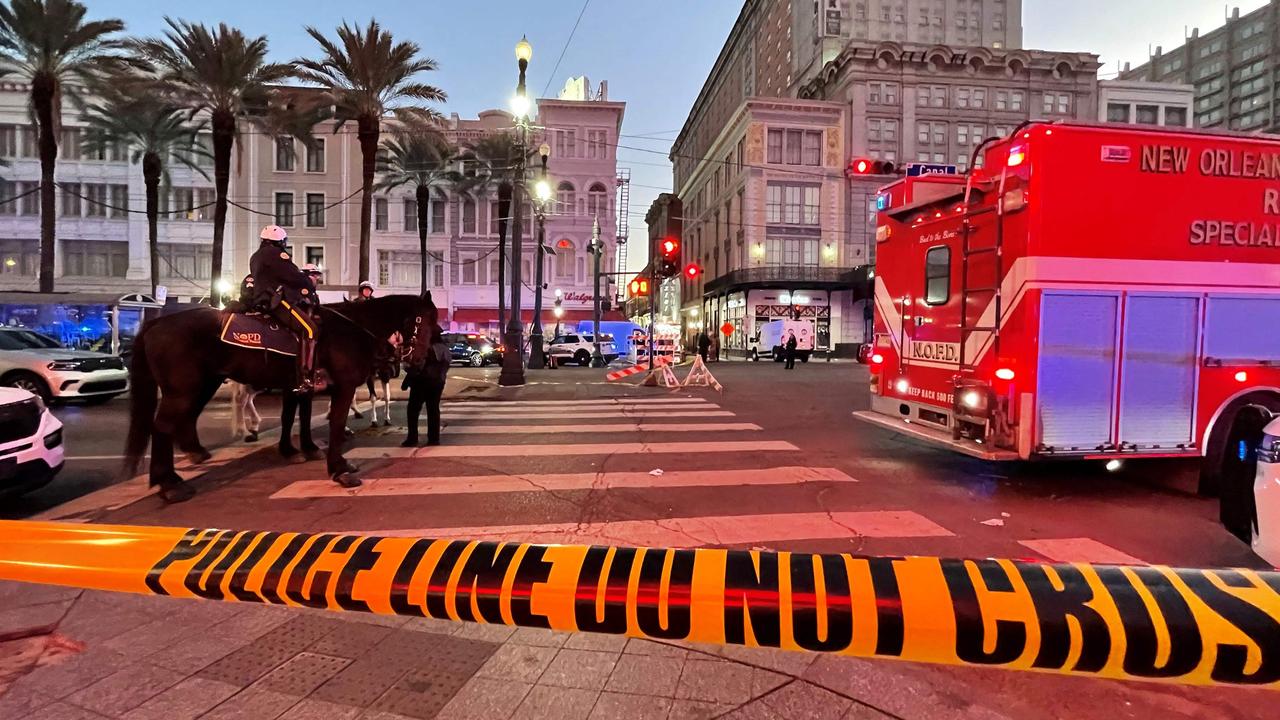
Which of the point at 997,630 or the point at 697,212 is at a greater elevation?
the point at 697,212

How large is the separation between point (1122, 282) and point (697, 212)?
71723 millimetres

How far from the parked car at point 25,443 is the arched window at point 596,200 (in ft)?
147

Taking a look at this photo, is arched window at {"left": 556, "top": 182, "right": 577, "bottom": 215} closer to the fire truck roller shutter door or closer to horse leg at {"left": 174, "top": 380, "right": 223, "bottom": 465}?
horse leg at {"left": 174, "top": 380, "right": 223, "bottom": 465}

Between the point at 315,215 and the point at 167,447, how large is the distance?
44.3m

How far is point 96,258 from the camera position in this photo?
4300 cm

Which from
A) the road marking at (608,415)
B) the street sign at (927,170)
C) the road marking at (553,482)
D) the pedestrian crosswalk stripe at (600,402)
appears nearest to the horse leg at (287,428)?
the road marking at (553,482)

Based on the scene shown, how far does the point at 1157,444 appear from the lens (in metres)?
6.17

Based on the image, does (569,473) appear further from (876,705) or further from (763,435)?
(876,705)

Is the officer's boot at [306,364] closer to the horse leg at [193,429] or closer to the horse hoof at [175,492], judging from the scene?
the horse leg at [193,429]

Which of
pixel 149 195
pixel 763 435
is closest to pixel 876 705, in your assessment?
pixel 763 435

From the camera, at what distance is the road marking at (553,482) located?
6.35 meters

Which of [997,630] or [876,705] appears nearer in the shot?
[997,630]

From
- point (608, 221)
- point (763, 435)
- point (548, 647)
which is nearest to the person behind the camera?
point (548, 647)

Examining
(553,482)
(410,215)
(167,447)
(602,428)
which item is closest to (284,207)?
(410,215)
